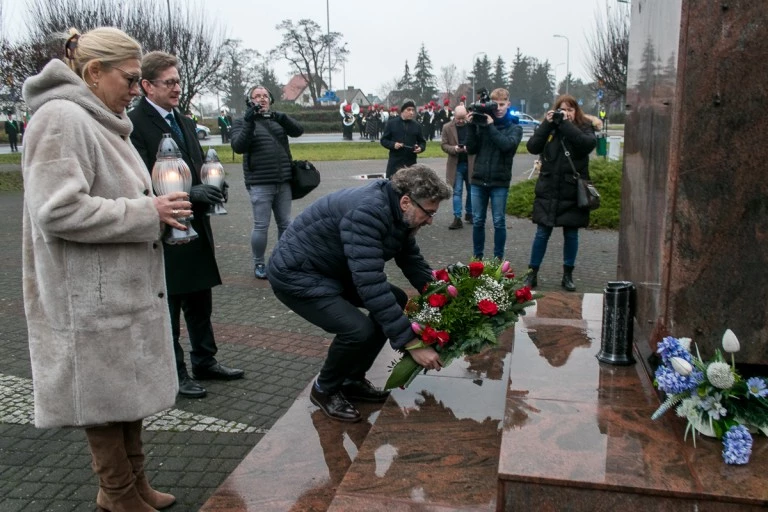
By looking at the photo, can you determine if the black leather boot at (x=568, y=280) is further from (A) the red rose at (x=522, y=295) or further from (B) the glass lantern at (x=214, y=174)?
(B) the glass lantern at (x=214, y=174)

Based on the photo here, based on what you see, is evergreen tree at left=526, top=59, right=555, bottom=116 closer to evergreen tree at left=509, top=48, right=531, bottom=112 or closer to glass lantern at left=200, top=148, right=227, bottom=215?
evergreen tree at left=509, top=48, right=531, bottom=112

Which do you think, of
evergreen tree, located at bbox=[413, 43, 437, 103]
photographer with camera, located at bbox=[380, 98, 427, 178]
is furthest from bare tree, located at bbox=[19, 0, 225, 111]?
evergreen tree, located at bbox=[413, 43, 437, 103]

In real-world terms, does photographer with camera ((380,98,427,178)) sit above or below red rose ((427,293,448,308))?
above

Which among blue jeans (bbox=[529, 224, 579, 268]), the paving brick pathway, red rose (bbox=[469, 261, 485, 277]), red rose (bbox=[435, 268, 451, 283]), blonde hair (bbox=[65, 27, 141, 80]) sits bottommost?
the paving brick pathway

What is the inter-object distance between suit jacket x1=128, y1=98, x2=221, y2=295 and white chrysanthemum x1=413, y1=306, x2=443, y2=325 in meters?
1.35

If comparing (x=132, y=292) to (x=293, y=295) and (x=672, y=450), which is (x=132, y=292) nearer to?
(x=293, y=295)

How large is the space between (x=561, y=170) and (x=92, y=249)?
483cm

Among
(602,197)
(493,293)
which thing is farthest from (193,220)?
(602,197)

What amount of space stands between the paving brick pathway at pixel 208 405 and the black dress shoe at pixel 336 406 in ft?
1.44

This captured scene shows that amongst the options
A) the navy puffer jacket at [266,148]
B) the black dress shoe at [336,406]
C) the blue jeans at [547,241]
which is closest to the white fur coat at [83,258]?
the black dress shoe at [336,406]

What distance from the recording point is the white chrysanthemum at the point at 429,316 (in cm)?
352

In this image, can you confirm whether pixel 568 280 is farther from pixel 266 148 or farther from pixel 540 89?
pixel 540 89

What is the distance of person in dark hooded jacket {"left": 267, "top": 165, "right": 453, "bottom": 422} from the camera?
3.36m

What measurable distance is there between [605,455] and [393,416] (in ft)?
3.80
